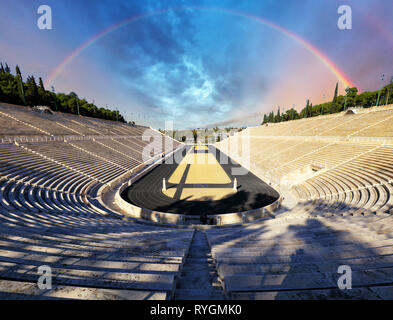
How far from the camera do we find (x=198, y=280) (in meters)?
3.98

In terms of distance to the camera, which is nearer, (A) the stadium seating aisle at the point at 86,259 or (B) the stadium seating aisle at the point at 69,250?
(B) the stadium seating aisle at the point at 69,250

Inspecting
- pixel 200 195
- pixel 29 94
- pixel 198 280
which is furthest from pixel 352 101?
pixel 29 94

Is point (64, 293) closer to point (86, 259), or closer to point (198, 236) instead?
point (86, 259)

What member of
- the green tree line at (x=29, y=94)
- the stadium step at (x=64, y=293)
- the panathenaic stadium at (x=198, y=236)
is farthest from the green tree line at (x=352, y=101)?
the green tree line at (x=29, y=94)

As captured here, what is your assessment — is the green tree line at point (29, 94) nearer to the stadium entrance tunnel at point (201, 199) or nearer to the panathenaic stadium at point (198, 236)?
the panathenaic stadium at point (198, 236)

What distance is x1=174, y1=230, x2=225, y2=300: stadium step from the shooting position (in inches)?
135

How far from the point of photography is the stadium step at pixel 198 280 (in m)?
3.43

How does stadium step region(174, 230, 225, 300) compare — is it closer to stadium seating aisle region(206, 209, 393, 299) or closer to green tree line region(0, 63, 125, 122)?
stadium seating aisle region(206, 209, 393, 299)

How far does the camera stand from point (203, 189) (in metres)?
18.0

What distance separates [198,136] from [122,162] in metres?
104

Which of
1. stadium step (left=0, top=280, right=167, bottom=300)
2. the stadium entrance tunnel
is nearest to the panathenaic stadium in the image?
stadium step (left=0, top=280, right=167, bottom=300)

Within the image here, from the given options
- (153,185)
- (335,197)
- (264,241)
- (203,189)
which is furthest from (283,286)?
(153,185)
